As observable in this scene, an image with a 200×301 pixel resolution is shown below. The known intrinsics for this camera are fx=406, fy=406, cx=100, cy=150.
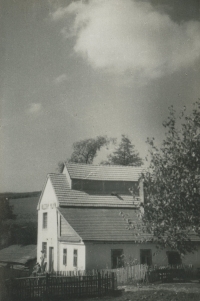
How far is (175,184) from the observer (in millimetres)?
8016

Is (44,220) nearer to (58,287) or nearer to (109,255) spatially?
(109,255)

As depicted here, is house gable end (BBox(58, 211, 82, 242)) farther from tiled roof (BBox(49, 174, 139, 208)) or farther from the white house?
tiled roof (BBox(49, 174, 139, 208))

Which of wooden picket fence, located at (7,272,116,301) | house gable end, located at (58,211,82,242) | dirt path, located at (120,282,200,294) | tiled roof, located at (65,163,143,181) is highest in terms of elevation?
tiled roof, located at (65,163,143,181)

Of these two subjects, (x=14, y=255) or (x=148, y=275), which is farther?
(x=14, y=255)

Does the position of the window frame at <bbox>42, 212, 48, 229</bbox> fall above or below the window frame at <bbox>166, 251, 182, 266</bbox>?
above

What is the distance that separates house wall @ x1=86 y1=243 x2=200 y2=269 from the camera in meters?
11.8

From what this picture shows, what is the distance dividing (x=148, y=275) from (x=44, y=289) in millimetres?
3838

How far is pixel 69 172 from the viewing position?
14.5 metres

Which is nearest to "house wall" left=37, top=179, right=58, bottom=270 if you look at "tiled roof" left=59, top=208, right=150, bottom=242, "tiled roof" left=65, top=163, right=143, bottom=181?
"tiled roof" left=59, top=208, right=150, bottom=242

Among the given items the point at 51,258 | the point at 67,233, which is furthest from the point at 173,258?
the point at 51,258

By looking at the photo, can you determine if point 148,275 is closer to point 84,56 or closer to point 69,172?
point 69,172

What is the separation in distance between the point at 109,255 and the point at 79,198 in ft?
8.58

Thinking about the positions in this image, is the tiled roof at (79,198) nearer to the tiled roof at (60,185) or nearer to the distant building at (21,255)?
the tiled roof at (60,185)

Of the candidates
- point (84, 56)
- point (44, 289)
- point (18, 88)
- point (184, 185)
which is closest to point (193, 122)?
point (184, 185)
